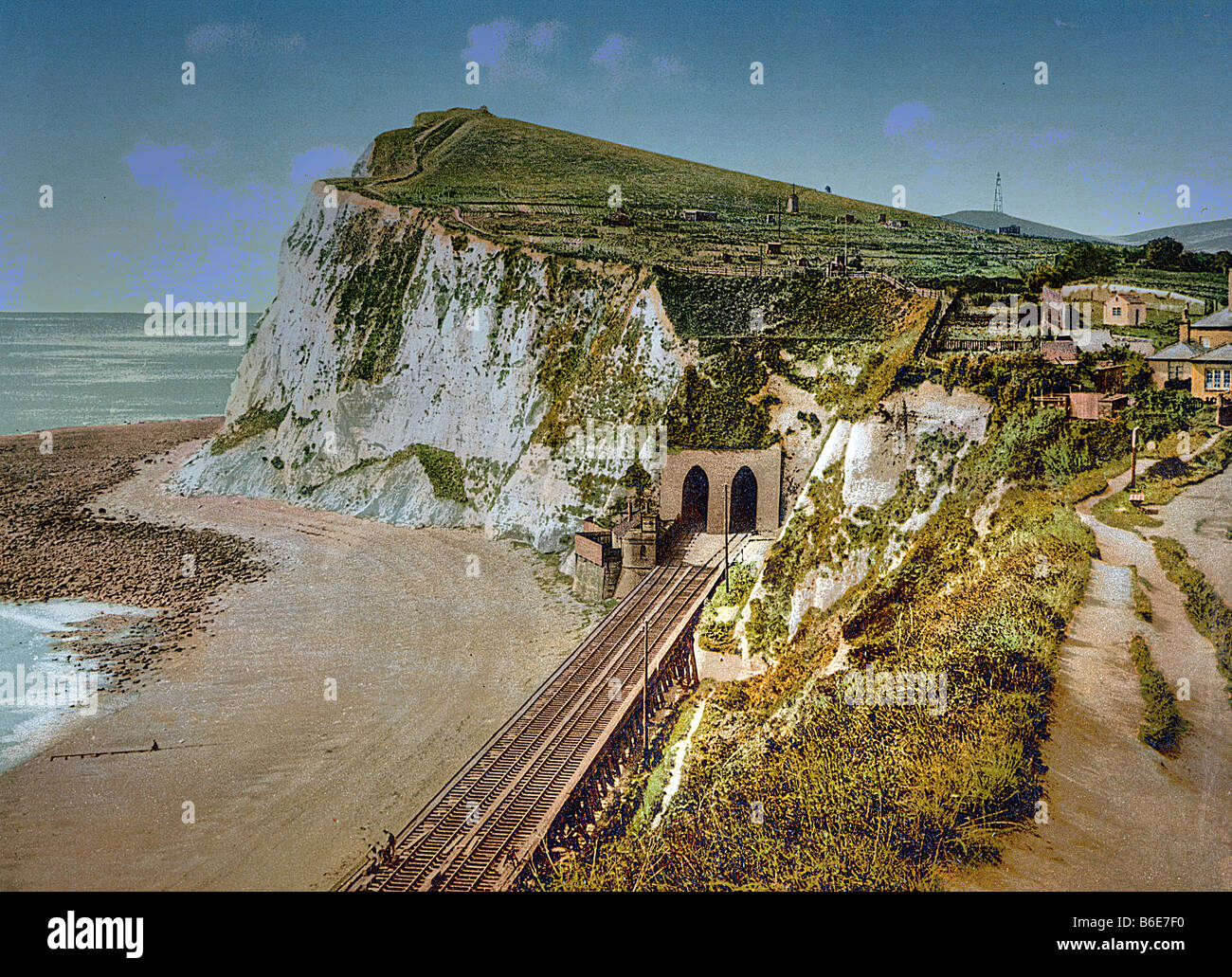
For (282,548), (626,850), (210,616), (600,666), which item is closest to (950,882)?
(626,850)

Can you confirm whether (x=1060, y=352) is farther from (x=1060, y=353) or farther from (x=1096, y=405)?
(x=1096, y=405)

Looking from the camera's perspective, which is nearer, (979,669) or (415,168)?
(979,669)

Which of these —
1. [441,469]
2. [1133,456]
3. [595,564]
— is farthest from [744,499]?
[441,469]

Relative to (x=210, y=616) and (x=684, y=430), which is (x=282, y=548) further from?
(x=684, y=430)

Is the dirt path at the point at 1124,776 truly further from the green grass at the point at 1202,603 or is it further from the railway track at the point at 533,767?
the railway track at the point at 533,767

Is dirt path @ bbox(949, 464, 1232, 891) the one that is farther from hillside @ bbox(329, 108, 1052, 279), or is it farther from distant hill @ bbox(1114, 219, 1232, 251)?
hillside @ bbox(329, 108, 1052, 279)

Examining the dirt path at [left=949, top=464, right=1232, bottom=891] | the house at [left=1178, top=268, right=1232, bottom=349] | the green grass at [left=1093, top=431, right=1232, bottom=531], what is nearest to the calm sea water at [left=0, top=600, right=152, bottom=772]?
the dirt path at [left=949, top=464, right=1232, bottom=891]
